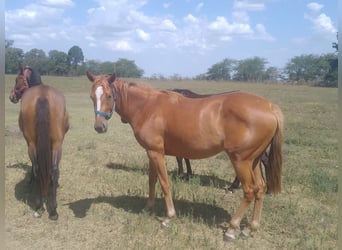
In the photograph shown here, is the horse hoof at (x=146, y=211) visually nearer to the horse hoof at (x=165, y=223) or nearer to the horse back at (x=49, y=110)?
the horse hoof at (x=165, y=223)

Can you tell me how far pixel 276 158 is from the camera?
4.53 meters

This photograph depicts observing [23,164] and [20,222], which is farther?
[23,164]

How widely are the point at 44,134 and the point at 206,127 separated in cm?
228

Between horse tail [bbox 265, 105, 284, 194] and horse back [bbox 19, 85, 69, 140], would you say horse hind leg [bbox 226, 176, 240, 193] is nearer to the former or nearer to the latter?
horse tail [bbox 265, 105, 284, 194]

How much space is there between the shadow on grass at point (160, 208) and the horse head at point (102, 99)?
58.6 inches

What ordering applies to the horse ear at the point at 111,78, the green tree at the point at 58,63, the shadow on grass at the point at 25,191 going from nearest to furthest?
the horse ear at the point at 111,78
the shadow on grass at the point at 25,191
the green tree at the point at 58,63

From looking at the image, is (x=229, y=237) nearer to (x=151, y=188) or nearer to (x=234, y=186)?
(x=151, y=188)

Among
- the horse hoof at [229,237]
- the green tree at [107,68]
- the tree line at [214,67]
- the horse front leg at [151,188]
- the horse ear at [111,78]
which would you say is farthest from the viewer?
the tree line at [214,67]

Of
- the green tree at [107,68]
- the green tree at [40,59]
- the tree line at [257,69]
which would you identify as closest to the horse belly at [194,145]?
the green tree at [107,68]

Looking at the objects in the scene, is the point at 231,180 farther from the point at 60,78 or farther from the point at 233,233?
the point at 60,78

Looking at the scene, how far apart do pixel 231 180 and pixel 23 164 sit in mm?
4453

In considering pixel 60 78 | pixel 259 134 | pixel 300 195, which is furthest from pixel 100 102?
pixel 60 78

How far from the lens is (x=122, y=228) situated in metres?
4.65

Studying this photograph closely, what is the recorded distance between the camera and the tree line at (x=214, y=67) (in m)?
14.5
